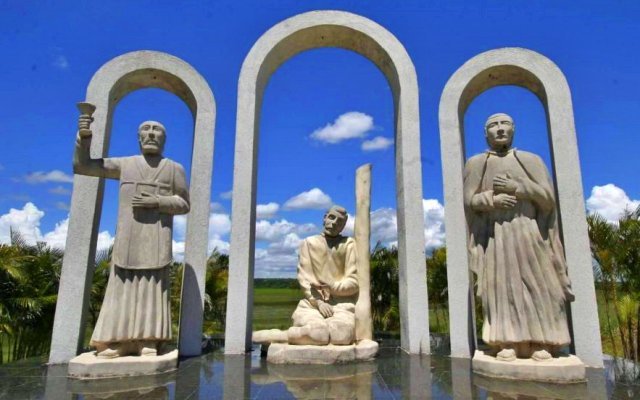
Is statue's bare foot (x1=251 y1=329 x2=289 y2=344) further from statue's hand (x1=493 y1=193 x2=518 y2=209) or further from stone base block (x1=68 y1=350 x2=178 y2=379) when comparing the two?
statue's hand (x1=493 y1=193 x2=518 y2=209)

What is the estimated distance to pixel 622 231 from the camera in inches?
394

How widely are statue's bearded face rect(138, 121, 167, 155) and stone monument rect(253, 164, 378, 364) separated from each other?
2.85m

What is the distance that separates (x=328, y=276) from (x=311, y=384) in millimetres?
2217

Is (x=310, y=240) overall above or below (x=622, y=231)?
below

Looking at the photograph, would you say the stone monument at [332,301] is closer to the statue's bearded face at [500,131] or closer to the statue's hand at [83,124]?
the statue's bearded face at [500,131]

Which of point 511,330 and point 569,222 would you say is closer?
point 511,330

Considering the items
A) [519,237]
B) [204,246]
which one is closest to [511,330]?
[519,237]

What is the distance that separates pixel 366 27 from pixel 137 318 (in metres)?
6.72

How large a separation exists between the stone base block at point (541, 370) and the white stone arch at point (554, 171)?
135cm

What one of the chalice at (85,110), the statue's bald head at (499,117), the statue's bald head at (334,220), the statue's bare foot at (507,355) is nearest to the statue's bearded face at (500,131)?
the statue's bald head at (499,117)

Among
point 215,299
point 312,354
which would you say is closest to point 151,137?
point 312,354

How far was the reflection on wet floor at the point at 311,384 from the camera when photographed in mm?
4777

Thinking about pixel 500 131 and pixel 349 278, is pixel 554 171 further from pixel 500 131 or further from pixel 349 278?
pixel 349 278

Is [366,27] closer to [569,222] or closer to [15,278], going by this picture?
[569,222]
